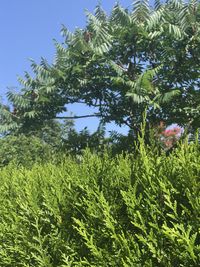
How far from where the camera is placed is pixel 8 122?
11.2 meters

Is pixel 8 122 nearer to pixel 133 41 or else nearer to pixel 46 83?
pixel 46 83

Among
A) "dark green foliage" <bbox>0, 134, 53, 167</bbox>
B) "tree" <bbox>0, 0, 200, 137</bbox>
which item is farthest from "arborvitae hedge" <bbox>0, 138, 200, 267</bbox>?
"dark green foliage" <bbox>0, 134, 53, 167</bbox>

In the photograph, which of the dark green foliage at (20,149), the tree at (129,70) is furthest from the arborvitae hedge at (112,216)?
the dark green foliage at (20,149)

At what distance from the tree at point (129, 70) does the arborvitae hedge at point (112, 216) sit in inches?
176

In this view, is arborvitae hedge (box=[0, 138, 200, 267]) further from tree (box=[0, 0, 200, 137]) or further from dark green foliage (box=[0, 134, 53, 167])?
dark green foliage (box=[0, 134, 53, 167])

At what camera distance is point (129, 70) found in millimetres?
9203

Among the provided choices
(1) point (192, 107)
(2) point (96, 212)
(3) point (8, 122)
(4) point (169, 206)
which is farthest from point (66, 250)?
(3) point (8, 122)

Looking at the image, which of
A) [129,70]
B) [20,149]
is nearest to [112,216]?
[129,70]

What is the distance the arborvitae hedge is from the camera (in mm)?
2670

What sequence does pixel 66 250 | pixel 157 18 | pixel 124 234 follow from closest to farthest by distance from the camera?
pixel 124 234 → pixel 66 250 → pixel 157 18

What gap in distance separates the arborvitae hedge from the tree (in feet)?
14.7

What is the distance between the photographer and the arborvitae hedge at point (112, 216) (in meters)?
2.67

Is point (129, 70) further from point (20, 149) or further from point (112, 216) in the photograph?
point (20, 149)

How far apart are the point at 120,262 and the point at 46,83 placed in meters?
7.59
